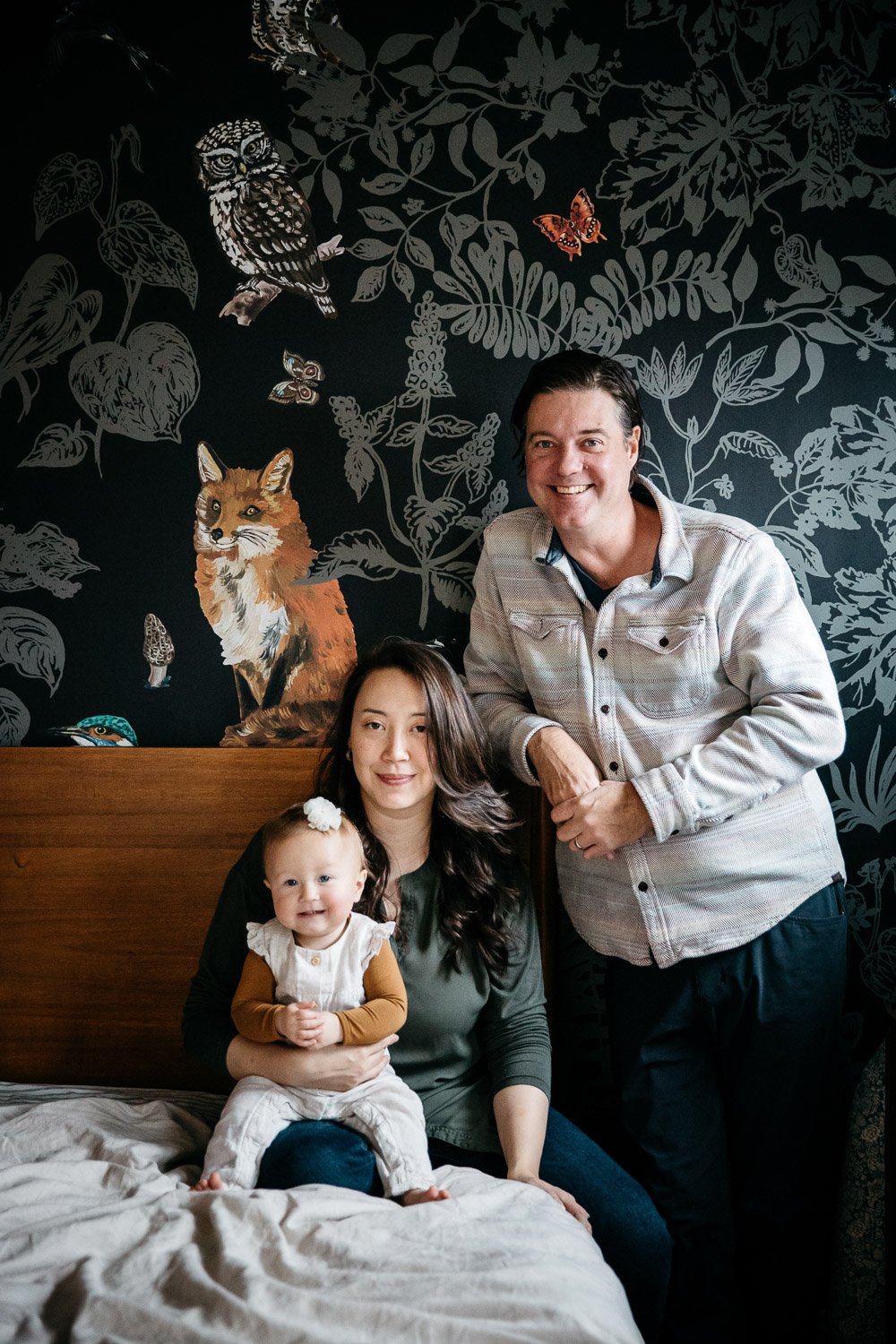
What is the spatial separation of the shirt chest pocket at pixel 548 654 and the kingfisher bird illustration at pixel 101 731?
36.0 inches

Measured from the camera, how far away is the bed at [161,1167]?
1.07m

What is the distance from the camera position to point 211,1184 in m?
1.33

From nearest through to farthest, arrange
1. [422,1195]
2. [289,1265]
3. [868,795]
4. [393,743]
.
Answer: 1. [289,1265]
2. [422,1195]
3. [393,743]
4. [868,795]

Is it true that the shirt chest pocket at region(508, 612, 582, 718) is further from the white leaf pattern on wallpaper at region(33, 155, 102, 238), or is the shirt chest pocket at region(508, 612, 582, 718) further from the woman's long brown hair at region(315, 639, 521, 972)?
the white leaf pattern on wallpaper at region(33, 155, 102, 238)

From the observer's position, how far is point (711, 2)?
191cm

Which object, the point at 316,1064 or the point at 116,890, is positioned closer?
the point at 316,1064

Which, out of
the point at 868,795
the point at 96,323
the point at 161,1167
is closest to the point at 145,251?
the point at 96,323

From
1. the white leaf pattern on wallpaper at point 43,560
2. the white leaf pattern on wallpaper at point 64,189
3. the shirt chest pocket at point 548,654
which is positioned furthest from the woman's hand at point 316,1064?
the white leaf pattern on wallpaper at point 64,189

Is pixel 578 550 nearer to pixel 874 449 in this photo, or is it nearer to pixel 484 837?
pixel 484 837

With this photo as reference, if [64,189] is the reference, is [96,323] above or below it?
below

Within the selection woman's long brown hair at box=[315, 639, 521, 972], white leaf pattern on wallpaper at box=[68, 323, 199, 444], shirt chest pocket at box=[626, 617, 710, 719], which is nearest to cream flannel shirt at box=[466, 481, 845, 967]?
shirt chest pocket at box=[626, 617, 710, 719]

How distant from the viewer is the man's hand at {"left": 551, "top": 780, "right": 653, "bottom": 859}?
156 centimetres

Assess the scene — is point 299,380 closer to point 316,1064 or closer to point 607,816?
point 607,816

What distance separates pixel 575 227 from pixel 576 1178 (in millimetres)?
1758
